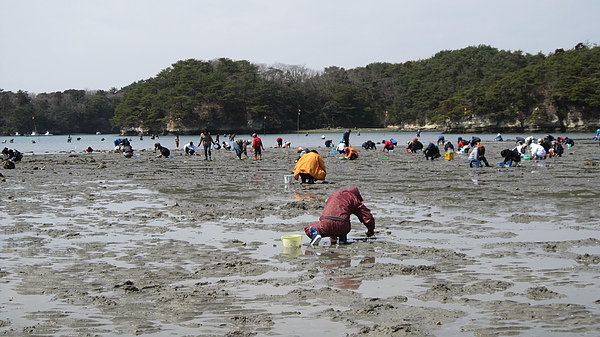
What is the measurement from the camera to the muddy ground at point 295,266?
245 inches

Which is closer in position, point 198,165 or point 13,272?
point 13,272

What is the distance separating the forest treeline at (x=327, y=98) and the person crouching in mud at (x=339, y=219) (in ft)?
316

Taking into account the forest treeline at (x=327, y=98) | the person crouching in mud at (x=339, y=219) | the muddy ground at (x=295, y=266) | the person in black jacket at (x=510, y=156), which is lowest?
the muddy ground at (x=295, y=266)

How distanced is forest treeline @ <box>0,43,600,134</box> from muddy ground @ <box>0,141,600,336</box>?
9077 centimetres

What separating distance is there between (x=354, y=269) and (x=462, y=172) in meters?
16.3

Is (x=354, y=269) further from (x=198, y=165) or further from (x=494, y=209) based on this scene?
(x=198, y=165)

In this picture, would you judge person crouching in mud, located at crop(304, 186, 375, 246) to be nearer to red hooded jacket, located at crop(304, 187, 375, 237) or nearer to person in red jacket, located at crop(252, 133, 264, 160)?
red hooded jacket, located at crop(304, 187, 375, 237)

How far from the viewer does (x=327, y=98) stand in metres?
148

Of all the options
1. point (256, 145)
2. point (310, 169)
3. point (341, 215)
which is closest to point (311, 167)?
point (310, 169)

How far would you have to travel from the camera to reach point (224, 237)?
11.1 metres

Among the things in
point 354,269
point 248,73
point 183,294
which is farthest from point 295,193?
point 248,73

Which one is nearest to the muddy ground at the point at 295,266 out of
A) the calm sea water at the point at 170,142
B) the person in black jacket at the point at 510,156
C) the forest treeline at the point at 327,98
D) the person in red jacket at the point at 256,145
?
the person in black jacket at the point at 510,156

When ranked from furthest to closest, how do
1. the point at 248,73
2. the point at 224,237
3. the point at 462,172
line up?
the point at 248,73, the point at 462,172, the point at 224,237

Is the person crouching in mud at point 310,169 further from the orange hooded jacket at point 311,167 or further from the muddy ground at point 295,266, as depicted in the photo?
the muddy ground at point 295,266
